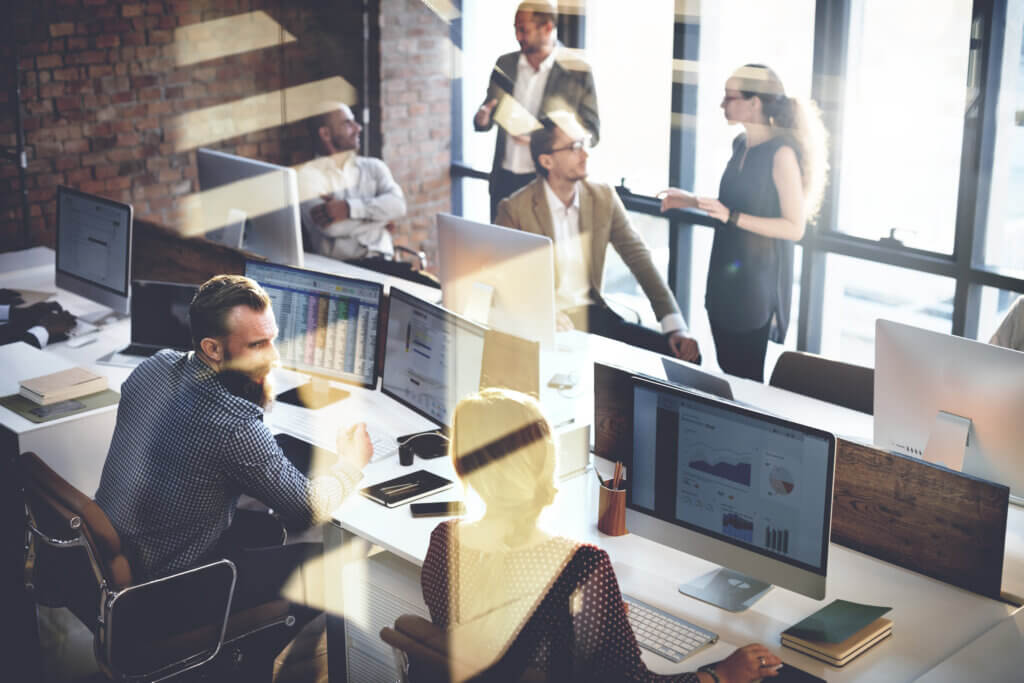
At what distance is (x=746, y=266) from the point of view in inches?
184

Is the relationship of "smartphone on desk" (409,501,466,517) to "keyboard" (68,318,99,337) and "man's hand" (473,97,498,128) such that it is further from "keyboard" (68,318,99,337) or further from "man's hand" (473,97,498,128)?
"man's hand" (473,97,498,128)

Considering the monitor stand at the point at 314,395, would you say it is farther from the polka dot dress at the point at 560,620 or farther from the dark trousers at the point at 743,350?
the dark trousers at the point at 743,350

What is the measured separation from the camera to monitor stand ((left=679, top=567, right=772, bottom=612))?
2.40 meters

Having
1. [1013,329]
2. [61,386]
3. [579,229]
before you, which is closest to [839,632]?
[1013,329]

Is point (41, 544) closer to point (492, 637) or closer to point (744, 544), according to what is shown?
point (492, 637)

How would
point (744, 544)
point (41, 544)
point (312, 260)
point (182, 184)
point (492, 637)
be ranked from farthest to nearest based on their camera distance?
point (182, 184), point (312, 260), point (41, 544), point (744, 544), point (492, 637)

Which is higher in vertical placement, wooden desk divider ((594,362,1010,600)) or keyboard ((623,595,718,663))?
wooden desk divider ((594,362,1010,600))

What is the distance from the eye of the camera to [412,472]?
10.1 ft

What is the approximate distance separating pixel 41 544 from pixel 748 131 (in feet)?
10.3

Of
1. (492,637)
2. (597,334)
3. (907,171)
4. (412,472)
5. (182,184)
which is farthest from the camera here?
(182,184)

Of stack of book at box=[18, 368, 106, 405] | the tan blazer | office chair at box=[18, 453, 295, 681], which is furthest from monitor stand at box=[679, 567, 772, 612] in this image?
stack of book at box=[18, 368, 106, 405]

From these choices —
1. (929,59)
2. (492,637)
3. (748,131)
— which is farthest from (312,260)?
(492,637)

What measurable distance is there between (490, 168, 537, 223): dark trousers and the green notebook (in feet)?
12.1

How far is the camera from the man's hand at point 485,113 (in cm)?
578
